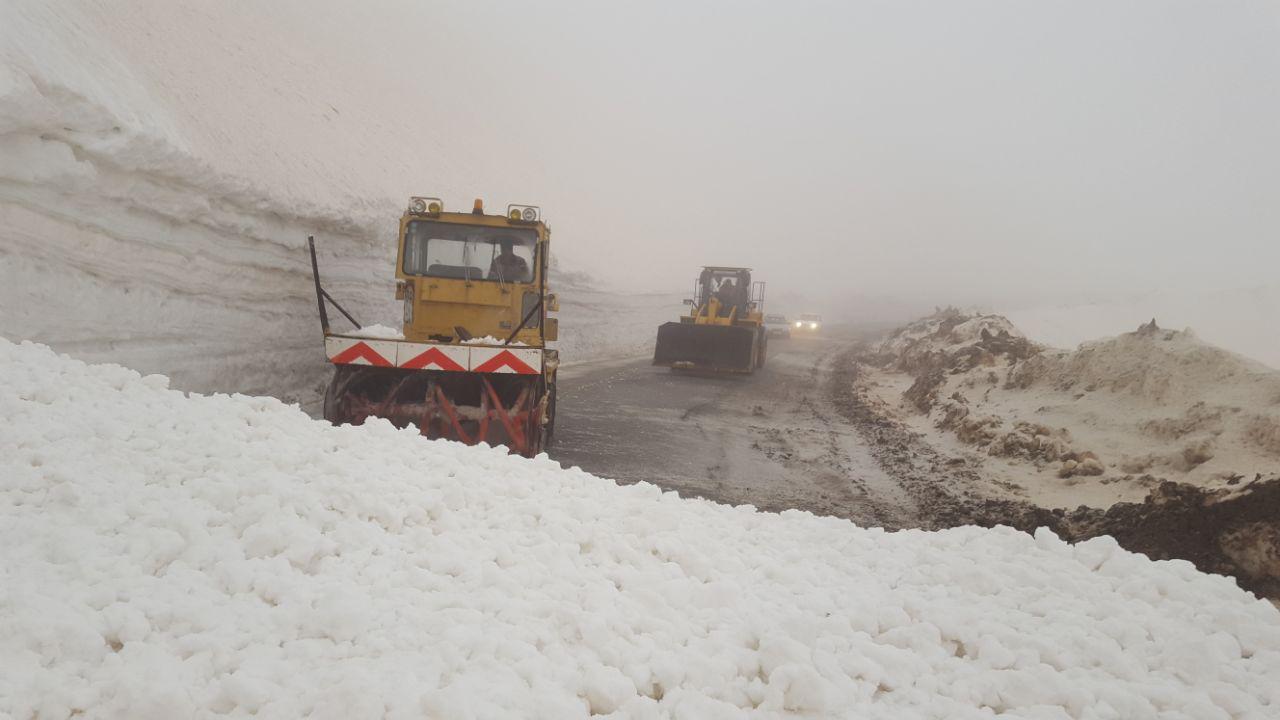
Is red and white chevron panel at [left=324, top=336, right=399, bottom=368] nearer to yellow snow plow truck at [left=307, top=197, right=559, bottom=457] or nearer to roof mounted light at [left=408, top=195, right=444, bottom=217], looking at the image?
yellow snow plow truck at [left=307, top=197, right=559, bottom=457]

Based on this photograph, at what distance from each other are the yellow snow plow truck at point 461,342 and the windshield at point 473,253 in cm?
1

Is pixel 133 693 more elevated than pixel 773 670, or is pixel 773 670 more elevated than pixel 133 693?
pixel 133 693

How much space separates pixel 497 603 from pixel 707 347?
1646 cm

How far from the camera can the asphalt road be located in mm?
7480

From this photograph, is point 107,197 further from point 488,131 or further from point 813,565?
point 488,131

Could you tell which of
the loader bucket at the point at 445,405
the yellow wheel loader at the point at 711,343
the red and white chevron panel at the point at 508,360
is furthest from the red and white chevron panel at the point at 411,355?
the yellow wheel loader at the point at 711,343

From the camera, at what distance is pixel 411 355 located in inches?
295

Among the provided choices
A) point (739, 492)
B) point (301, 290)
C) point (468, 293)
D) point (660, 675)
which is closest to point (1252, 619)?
point (660, 675)

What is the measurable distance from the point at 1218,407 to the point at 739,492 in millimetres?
6592

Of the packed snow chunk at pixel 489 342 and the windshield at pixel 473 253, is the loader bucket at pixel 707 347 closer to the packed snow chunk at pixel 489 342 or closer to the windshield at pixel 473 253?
the windshield at pixel 473 253

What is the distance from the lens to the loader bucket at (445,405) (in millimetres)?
7590

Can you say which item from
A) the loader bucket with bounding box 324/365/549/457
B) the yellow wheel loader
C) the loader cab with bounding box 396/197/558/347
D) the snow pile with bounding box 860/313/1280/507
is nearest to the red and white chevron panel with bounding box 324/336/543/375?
the loader bucket with bounding box 324/365/549/457

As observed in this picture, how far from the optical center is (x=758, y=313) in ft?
70.1

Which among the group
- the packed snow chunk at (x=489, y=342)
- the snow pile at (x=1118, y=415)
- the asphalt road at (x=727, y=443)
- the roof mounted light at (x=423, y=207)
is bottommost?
the asphalt road at (x=727, y=443)
